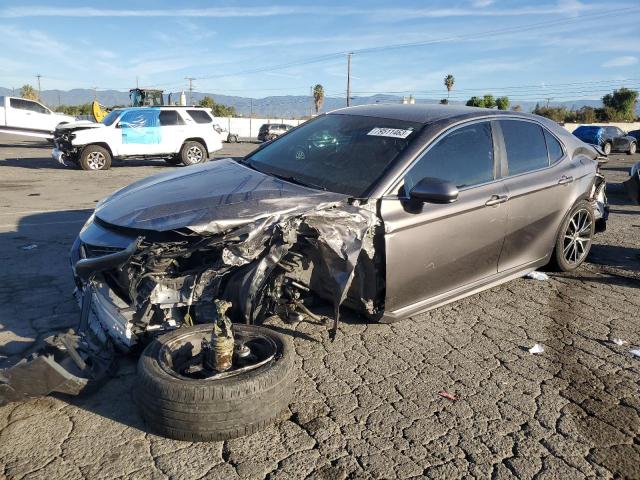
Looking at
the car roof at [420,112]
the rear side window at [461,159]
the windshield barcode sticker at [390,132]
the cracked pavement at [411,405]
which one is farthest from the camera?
the car roof at [420,112]

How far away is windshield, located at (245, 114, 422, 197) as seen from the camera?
3.81m

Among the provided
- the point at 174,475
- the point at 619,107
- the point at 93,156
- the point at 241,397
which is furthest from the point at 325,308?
the point at 619,107

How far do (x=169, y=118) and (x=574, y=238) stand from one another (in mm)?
13081

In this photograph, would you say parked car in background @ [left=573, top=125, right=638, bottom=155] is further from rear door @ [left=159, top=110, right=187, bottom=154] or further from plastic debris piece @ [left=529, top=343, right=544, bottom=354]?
plastic debris piece @ [left=529, top=343, right=544, bottom=354]

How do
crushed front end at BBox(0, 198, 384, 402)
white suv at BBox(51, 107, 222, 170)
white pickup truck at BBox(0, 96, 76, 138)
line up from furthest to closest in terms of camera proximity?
white pickup truck at BBox(0, 96, 76, 138), white suv at BBox(51, 107, 222, 170), crushed front end at BBox(0, 198, 384, 402)

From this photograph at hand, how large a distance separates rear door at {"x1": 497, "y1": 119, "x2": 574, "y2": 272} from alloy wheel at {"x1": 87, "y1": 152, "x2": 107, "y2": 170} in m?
12.7

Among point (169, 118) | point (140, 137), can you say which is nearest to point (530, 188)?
point (140, 137)

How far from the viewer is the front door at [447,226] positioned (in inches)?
141

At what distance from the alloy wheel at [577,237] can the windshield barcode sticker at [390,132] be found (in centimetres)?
216

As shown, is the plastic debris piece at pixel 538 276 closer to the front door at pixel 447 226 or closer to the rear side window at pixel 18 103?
the front door at pixel 447 226

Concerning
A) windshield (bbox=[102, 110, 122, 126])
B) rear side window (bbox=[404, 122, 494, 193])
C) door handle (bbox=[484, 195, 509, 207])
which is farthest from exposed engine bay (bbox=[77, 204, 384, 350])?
windshield (bbox=[102, 110, 122, 126])

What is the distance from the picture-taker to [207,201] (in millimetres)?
3395

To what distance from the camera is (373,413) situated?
2904 mm

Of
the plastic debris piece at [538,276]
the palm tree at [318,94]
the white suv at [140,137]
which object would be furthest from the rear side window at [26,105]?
the palm tree at [318,94]
